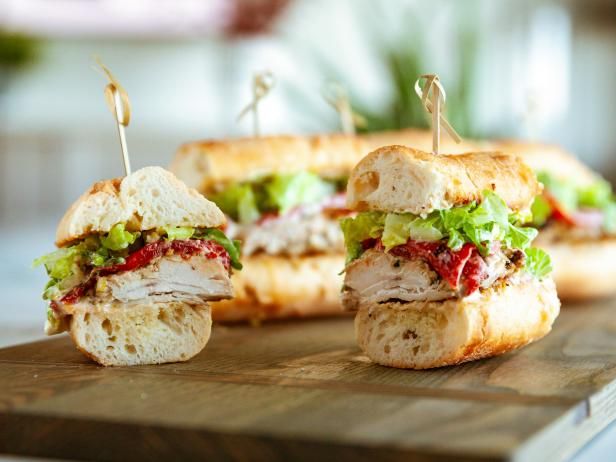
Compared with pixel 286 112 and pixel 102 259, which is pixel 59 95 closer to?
pixel 286 112

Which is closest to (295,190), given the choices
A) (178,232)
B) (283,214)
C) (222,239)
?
(283,214)

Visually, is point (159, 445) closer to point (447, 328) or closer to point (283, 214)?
point (447, 328)

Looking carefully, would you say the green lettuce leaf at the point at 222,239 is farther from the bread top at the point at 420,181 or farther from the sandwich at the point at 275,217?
the sandwich at the point at 275,217

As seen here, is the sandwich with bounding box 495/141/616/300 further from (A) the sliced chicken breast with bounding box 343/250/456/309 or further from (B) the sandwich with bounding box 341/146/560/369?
(A) the sliced chicken breast with bounding box 343/250/456/309

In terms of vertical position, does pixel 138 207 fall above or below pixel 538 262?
above

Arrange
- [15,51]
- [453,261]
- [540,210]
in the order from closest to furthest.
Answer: [453,261] < [540,210] < [15,51]

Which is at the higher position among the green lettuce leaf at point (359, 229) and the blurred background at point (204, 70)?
the blurred background at point (204, 70)

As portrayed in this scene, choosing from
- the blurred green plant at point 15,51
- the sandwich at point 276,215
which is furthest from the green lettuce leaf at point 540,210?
the blurred green plant at point 15,51

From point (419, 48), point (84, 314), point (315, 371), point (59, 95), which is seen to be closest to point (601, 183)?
point (419, 48)
